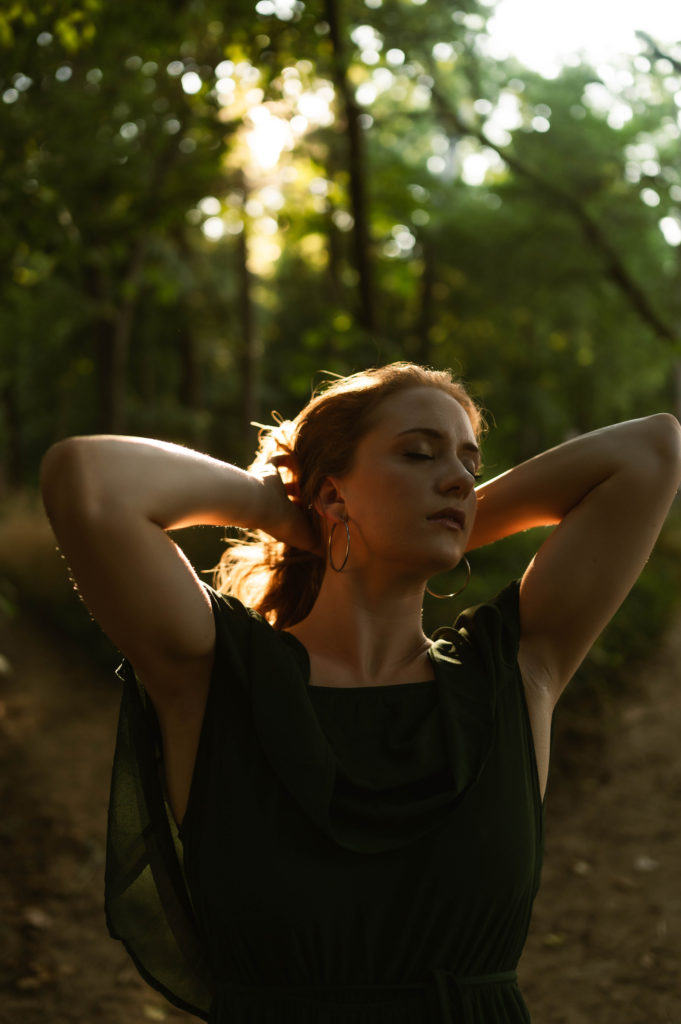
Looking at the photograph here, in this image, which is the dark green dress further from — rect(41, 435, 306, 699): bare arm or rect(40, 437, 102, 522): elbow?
rect(40, 437, 102, 522): elbow

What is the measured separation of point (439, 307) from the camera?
19.7 metres

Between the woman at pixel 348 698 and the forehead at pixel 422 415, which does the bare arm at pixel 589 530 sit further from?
the forehead at pixel 422 415

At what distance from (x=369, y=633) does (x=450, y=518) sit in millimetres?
332

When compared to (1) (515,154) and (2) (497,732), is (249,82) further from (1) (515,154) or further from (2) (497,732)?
(2) (497,732)

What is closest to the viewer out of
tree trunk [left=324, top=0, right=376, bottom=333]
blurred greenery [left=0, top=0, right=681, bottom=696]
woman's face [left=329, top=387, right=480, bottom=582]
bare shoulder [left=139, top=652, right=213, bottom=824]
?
bare shoulder [left=139, top=652, right=213, bottom=824]

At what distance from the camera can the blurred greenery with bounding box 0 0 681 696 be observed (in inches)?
286

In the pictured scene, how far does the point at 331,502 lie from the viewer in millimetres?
2240

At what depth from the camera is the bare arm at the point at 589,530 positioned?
2.17 metres

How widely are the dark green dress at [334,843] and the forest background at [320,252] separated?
221 centimetres

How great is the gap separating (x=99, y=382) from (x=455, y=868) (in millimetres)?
10359

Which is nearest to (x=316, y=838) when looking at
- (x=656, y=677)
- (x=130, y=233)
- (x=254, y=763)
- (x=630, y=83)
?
(x=254, y=763)

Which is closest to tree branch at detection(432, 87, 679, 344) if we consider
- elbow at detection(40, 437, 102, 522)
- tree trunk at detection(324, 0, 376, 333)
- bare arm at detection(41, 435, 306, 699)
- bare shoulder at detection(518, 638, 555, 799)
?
tree trunk at detection(324, 0, 376, 333)

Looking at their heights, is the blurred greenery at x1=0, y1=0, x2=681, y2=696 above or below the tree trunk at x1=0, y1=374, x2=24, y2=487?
above

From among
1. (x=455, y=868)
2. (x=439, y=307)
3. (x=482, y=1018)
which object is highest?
(x=455, y=868)
